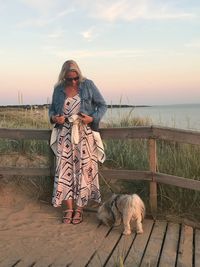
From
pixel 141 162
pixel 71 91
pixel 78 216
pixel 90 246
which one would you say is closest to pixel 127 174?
pixel 78 216

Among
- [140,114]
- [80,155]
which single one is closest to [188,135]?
[80,155]

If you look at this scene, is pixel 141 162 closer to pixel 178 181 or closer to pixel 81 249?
pixel 178 181

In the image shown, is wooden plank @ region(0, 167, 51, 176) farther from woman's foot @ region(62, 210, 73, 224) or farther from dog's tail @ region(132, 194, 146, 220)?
dog's tail @ region(132, 194, 146, 220)

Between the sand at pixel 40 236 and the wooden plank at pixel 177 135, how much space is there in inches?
53.8

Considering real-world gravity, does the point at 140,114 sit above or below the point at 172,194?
above

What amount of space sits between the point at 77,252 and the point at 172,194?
1848 millimetres

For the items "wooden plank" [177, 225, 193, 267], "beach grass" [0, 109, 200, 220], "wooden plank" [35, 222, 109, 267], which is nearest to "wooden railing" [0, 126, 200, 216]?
"beach grass" [0, 109, 200, 220]

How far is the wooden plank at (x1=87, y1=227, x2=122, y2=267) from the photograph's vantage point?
187 inches

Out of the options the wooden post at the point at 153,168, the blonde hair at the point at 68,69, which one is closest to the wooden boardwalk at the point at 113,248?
the wooden post at the point at 153,168

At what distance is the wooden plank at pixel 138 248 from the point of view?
4.72m

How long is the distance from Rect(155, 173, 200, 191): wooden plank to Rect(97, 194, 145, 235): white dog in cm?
47

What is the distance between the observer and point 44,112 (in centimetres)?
1008

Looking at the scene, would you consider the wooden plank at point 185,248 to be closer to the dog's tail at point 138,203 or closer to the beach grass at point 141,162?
the beach grass at point 141,162

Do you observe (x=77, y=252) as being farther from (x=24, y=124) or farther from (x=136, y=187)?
(x=24, y=124)
